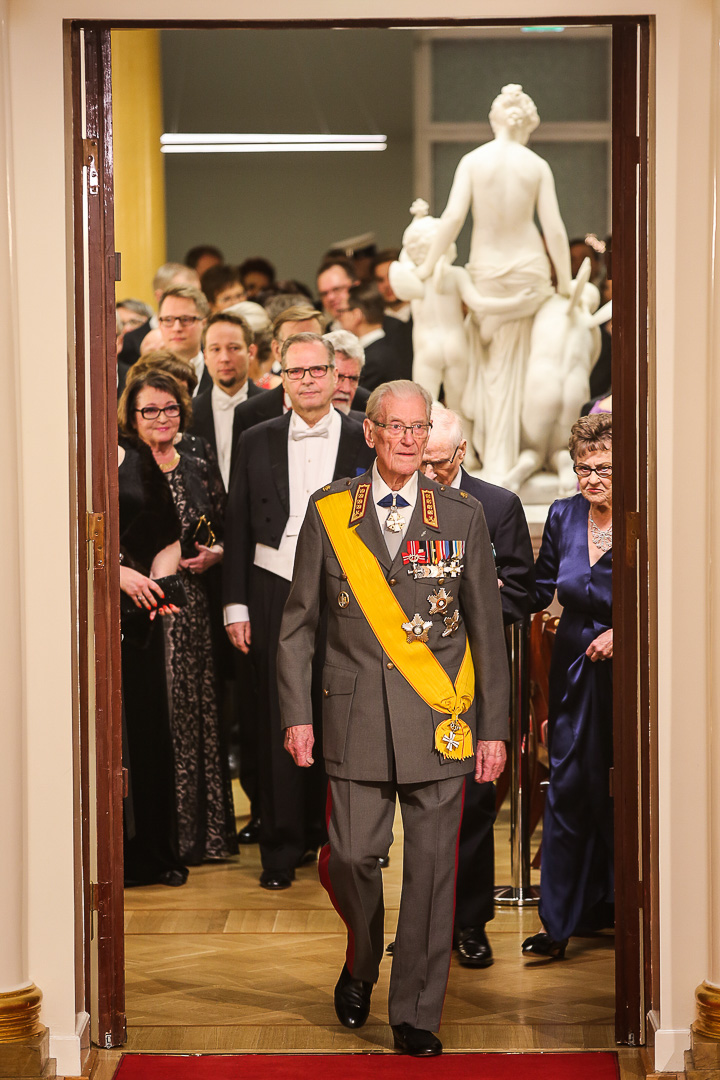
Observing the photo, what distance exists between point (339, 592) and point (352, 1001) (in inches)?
42.0

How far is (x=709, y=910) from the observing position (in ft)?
10.6

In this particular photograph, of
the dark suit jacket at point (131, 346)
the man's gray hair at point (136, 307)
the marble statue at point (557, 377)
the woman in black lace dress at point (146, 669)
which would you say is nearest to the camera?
the woman in black lace dress at point (146, 669)

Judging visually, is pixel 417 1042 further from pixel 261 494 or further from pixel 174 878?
pixel 261 494

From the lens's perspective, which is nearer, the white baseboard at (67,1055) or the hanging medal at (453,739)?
the white baseboard at (67,1055)

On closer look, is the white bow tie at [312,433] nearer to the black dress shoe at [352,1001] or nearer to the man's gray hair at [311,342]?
the man's gray hair at [311,342]

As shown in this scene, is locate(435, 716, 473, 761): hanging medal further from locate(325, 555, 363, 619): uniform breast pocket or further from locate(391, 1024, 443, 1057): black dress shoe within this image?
locate(391, 1024, 443, 1057): black dress shoe

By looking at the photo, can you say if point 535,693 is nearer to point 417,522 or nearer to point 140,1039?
point 417,522

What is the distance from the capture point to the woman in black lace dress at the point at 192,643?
508 cm

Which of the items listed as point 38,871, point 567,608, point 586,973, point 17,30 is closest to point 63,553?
point 38,871

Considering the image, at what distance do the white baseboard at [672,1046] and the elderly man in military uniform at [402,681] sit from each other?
54 cm

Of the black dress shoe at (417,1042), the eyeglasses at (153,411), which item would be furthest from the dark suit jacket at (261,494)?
the black dress shoe at (417,1042)

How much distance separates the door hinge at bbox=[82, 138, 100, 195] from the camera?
3.39 metres

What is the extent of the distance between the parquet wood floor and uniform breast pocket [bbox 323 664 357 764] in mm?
744

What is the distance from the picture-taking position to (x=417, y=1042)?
3498 millimetres
